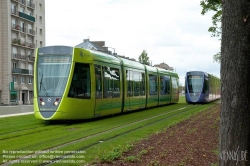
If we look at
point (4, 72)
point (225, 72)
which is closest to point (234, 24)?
point (225, 72)

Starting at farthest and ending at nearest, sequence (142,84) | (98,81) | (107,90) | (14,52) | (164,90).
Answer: (14,52)
(164,90)
(142,84)
(107,90)
(98,81)

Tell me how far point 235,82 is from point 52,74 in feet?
41.7

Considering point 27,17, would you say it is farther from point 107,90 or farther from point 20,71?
point 107,90

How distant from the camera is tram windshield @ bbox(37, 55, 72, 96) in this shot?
54.4ft

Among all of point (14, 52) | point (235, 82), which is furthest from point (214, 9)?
point (14, 52)

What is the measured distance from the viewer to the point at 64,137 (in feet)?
40.7

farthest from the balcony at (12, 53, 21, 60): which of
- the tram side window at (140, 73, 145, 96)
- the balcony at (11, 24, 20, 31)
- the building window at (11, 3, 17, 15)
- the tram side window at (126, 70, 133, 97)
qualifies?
the tram side window at (126, 70, 133, 97)

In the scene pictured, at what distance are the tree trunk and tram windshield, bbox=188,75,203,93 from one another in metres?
34.9

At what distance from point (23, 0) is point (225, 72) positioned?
79.3 m

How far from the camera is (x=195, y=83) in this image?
3947 centimetres

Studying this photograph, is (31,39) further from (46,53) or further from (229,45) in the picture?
(229,45)

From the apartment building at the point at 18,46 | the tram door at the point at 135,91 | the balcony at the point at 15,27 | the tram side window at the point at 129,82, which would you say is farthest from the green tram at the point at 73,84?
the balcony at the point at 15,27

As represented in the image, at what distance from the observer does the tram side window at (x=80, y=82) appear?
16766 millimetres

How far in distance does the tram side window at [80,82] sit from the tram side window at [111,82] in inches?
79.2
